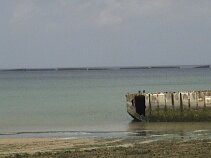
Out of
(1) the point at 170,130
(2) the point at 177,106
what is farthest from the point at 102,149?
(2) the point at 177,106

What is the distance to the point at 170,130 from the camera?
28812mm

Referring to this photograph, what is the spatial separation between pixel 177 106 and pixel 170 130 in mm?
3368

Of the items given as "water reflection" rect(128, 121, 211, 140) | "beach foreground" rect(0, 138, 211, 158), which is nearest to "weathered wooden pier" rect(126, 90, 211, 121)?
"water reflection" rect(128, 121, 211, 140)

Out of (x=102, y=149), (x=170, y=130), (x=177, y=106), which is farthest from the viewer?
(x=177, y=106)

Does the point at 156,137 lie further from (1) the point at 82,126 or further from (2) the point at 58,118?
(2) the point at 58,118

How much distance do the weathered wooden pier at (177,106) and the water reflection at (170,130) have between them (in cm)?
56

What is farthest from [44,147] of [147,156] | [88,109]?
[88,109]

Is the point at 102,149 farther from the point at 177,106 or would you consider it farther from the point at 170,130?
the point at 177,106

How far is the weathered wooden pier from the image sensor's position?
31.5 metres

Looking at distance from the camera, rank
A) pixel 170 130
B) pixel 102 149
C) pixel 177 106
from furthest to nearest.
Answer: pixel 177 106 < pixel 170 130 < pixel 102 149

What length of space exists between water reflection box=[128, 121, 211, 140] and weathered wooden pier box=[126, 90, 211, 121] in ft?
1.83

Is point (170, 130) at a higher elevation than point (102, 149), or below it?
higher

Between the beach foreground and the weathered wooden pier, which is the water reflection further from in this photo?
the beach foreground

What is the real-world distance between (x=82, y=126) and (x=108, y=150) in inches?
609
